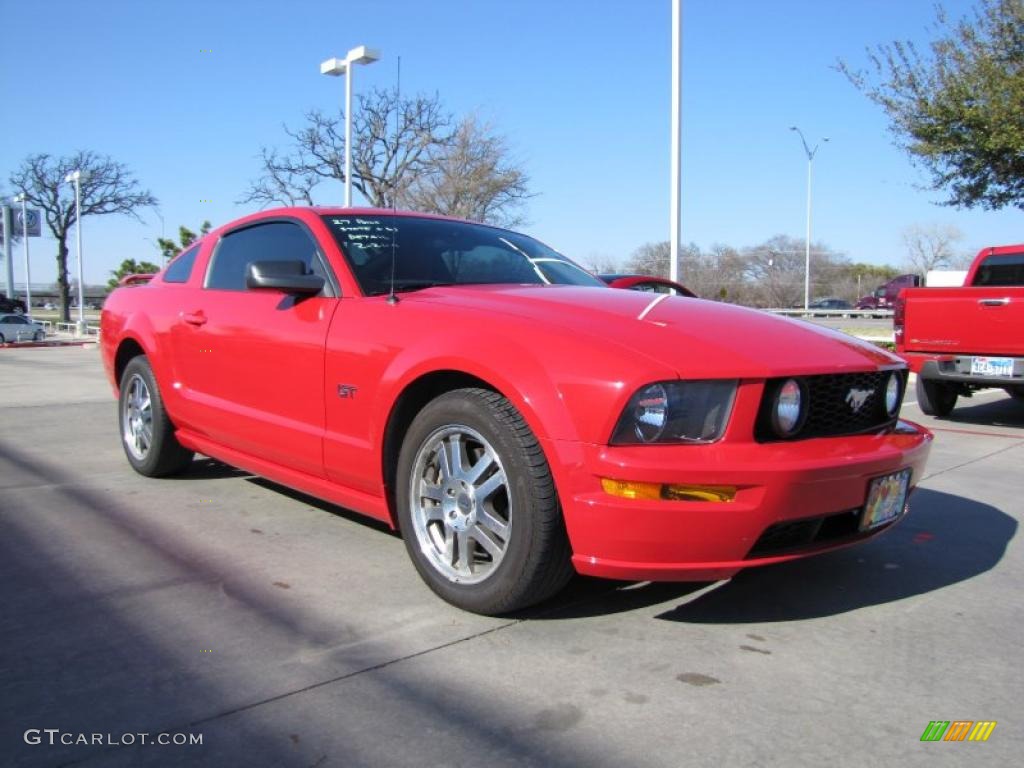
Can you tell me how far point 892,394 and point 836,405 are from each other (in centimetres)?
48

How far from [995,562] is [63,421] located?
24.3 feet

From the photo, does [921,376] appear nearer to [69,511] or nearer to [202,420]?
[202,420]

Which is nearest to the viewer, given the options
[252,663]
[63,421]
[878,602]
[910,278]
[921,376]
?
[252,663]

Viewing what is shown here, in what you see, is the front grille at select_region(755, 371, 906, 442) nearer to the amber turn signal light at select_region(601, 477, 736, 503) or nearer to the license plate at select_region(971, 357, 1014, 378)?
the amber turn signal light at select_region(601, 477, 736, 503)

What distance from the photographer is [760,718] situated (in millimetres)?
2301

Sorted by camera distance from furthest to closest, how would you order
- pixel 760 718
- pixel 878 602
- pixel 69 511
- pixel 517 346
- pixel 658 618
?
pixel 69 511, pixel 878 602, pixel 658 618, pixel 517 346, pixel 760 718


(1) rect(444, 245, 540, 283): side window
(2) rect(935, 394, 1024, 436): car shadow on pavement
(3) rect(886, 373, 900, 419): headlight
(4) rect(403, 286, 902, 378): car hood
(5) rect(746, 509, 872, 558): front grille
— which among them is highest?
(1) rect(444, 245, 540, 283): side window

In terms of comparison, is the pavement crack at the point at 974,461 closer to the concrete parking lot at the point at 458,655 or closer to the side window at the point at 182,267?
the concrete parking lot at the point at 458,655

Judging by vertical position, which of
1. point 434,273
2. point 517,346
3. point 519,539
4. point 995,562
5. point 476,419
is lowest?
point 995,562

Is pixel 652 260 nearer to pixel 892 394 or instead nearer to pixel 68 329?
pixel 68 329

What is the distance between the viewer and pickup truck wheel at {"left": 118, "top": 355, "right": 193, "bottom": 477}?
486cm

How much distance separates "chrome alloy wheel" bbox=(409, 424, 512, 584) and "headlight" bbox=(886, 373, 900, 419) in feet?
4.98

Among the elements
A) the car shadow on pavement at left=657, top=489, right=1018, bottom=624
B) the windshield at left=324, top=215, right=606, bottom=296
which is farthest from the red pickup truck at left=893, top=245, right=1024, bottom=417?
the windshield at left=324, top=215, right=606, bottom=296

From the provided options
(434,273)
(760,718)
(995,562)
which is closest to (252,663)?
(760,718)
